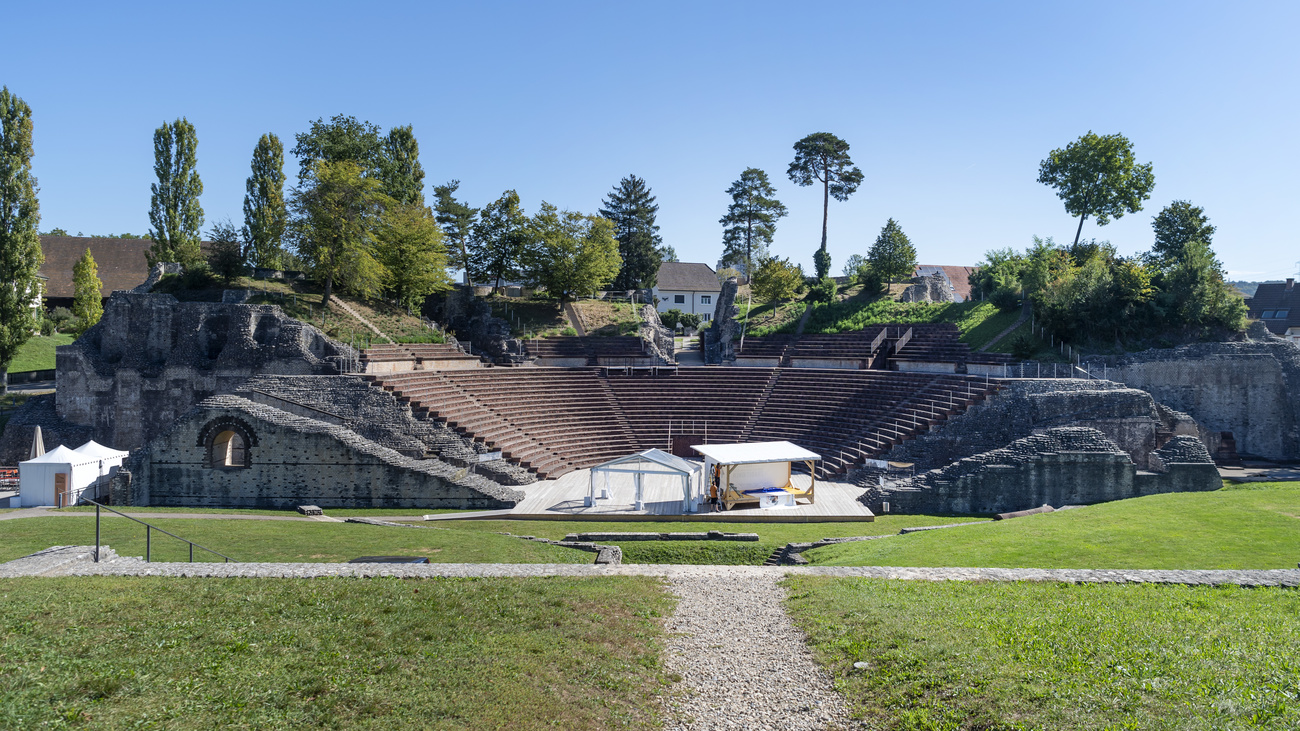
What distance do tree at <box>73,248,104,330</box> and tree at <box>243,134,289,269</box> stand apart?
9.02 meters

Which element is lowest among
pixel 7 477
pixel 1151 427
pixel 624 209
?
pixel 7 477

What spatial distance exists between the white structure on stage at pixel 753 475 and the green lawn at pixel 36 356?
133 feet

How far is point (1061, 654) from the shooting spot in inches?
291

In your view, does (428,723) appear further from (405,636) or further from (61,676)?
(61,676)

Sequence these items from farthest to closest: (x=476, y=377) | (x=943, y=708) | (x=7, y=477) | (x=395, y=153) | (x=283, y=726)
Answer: (x=395, y=153)
(x=476, y=377)
(x=7, y=477)
(x=943, y=708)
(x=283, y=726)

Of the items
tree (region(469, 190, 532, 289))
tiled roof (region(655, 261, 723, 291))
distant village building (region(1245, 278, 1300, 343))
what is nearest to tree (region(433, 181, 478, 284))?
tree (region(469, 190, 532, 289))

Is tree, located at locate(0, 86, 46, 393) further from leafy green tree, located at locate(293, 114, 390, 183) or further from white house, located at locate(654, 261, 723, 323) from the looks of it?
white house, located at locate(654, 261, 723, 323)

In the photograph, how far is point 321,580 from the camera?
34.9ft

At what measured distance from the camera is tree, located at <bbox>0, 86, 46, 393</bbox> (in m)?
30.2

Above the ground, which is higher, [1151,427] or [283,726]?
[1151,427]

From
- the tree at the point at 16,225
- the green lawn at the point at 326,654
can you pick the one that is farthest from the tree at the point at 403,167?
the green lawn at the point at 326,654

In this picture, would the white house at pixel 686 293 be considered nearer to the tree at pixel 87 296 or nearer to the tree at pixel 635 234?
the tree at pixel 635 234

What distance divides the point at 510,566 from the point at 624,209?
45.5 meters

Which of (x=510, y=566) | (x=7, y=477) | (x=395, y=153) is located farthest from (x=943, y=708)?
(x=395, y=153)
